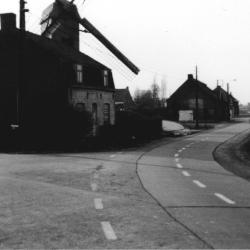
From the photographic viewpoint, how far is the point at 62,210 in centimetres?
845

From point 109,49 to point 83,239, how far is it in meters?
27.2

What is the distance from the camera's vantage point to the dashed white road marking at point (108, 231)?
21.3 feet

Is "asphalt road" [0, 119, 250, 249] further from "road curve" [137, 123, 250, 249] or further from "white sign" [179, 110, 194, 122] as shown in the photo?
"white sign" [179, 110, 194, 122]

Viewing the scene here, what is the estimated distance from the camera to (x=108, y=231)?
6.83m

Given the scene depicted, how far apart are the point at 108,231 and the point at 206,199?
362 cm

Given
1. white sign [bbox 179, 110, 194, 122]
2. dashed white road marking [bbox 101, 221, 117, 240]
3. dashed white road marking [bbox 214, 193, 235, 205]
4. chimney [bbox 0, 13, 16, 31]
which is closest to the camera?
dashed white road marking [bbox 101, 221, 117, 240]

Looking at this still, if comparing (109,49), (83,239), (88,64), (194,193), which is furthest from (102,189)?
(88,64)

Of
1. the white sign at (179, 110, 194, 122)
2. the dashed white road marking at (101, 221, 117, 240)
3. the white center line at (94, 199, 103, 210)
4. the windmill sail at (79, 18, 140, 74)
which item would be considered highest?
the windmill sail at (79, 18, 140, 74)

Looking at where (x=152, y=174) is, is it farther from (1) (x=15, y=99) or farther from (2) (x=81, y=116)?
(1) (x=15, y=99)

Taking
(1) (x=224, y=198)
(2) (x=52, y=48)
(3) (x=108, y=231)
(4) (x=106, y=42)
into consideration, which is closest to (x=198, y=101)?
(2) (x=52, y=48)

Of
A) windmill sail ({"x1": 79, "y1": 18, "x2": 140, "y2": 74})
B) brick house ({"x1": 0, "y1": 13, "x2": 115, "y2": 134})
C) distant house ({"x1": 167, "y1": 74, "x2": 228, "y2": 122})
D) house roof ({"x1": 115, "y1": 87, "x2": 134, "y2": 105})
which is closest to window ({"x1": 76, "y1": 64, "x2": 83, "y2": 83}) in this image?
brick house ({"x1": 0, "y1": 13, "x2": 115, "y2": 134})

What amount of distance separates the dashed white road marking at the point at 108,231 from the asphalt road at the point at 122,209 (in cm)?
1

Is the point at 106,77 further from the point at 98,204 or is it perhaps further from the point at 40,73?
the point at 98,204

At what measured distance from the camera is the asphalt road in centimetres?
637
